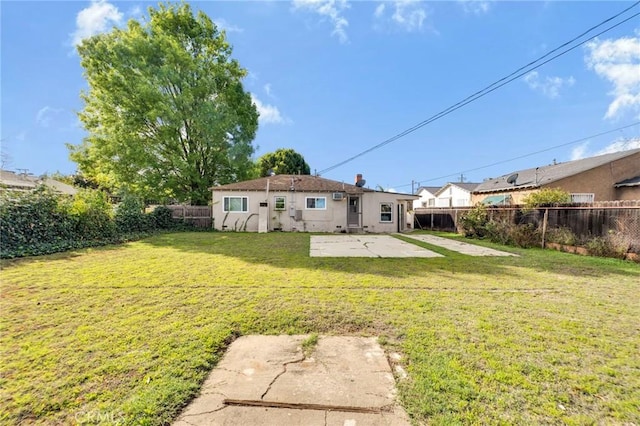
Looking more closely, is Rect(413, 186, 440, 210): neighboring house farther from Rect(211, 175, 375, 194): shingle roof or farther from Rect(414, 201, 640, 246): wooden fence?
Rect(414, 201, 640, 246): wooden fence

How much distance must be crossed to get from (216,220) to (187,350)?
1526 cm

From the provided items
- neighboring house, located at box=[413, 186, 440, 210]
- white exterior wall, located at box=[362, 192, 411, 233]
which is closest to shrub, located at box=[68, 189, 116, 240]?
white exterior wall, located at box=[362, 192, 411, 233]

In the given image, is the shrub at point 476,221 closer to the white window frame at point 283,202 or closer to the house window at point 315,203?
the house window at point 315,203

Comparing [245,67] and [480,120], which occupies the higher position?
[245,67]

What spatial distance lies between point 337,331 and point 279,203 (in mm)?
14226

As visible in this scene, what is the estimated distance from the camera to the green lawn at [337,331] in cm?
197

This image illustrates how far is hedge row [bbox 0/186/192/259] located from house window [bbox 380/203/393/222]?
44.2 ft

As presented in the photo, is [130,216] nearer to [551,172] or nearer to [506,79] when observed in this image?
[506,79]

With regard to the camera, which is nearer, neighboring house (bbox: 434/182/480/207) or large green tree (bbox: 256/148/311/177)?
neighboring house (bbox: 434/182/480/207)

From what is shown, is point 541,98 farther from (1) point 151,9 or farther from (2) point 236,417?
(1) point 151,9

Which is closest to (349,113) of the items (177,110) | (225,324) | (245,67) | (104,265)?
(245,67)

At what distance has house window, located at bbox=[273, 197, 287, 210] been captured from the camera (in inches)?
668

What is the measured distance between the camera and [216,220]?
16969 mm

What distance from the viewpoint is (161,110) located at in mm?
16297
